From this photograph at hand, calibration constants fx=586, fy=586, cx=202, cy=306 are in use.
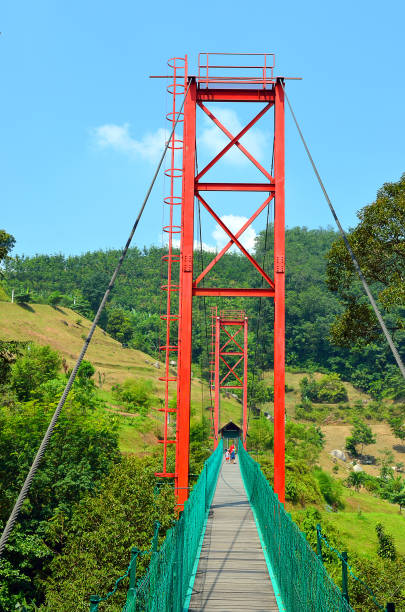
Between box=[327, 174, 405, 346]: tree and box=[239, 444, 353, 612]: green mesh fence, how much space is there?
25.4 feet

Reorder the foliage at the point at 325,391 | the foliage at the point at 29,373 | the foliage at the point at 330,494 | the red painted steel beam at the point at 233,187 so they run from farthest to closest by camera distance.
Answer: the foliage at the point at 325,391
the foliage at the point at 330,494
the foliage at the point at 29,373
the red painted steel beam at the point at 233,187

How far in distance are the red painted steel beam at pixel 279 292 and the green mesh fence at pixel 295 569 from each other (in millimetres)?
2540

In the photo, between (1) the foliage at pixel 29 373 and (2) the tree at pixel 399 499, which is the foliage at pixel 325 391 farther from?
(1) the foliage at pixel 29 373

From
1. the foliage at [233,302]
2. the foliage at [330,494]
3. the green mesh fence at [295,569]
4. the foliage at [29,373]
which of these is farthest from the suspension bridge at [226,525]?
the foliage at [233,302]

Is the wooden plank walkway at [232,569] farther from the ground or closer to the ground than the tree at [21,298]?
closer to the ground

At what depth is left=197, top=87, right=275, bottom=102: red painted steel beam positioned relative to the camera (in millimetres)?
12555

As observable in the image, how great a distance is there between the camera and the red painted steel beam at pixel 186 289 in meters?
11.7

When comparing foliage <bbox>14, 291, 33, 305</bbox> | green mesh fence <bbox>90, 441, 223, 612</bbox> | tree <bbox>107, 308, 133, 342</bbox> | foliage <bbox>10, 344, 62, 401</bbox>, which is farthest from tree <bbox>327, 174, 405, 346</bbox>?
tree <bbox>107, 308, 133, 342</bbox>

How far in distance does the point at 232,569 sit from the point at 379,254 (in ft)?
32.4

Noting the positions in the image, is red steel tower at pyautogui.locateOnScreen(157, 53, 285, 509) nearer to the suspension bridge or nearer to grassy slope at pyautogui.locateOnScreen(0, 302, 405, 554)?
the suspension bridge

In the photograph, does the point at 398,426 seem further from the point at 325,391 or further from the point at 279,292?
the point at 279,292

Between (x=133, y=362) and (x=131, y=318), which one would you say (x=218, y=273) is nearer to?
(x=131, y=318)

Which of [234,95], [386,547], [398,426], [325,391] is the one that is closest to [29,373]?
[386,547]

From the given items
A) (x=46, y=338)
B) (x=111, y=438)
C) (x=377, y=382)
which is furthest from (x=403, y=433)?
(x=111, y=438)
